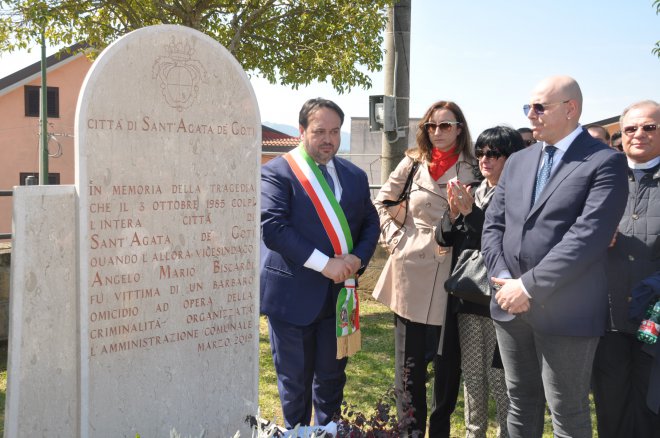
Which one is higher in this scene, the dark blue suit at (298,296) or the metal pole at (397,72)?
the metal pole at (397,72)

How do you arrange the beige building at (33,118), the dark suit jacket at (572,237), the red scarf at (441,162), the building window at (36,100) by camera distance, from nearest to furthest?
the dark suit jacket at (572,237) → the red scarf at (441,162) → the beige building at (33,118) → the building window at (36,100)

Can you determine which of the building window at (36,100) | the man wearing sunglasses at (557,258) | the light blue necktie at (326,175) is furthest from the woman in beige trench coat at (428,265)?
the building window at (36,100)

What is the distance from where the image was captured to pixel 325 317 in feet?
13.2

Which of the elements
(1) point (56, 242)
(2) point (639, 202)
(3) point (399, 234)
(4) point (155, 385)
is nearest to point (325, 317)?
(3) point (399, 234)

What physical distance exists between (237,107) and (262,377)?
9.81 ft

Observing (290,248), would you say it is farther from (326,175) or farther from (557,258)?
(557,258)

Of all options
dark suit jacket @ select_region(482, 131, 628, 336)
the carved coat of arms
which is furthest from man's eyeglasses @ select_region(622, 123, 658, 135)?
the carved coat of arms

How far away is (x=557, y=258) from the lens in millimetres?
3100

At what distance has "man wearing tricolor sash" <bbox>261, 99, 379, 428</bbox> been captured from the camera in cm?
392

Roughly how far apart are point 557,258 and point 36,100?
1127 inches

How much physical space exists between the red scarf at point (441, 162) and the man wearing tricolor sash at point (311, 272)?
0.59m

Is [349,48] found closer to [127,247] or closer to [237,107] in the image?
[237,107]

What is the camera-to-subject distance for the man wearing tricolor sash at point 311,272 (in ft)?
12.9

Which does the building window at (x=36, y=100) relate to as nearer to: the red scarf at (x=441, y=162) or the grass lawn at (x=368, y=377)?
the grass lawn at (x=368, y=377)
